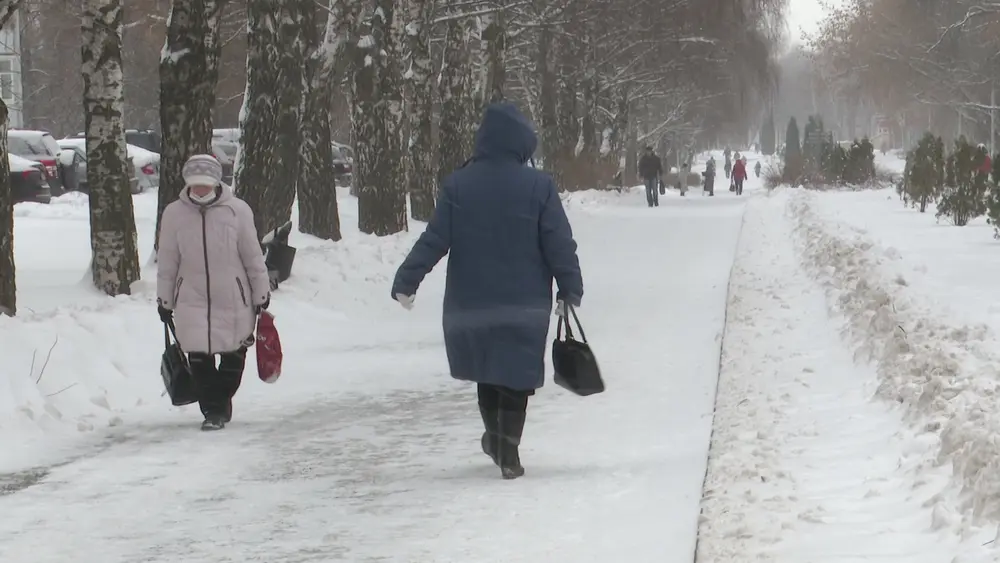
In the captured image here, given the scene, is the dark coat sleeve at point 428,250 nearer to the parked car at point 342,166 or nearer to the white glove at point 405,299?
the white glove at point 405,299

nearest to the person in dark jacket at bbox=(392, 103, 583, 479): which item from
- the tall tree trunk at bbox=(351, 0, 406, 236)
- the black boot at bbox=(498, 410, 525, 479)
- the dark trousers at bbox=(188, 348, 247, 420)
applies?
the black boot at bbox=(498, 410, 525, 479)

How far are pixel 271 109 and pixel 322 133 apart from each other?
14.5 ft

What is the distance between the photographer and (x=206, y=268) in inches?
326

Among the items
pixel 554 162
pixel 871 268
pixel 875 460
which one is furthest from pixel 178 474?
pixel 554 162

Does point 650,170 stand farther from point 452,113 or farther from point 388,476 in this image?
point 388,476

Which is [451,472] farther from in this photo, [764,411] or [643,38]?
[643,38]

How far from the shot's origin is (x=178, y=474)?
23.8ft

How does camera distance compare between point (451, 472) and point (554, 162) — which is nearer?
point (451, 472)

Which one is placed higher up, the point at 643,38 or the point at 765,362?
the point at 643,38

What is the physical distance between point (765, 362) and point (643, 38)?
111ft

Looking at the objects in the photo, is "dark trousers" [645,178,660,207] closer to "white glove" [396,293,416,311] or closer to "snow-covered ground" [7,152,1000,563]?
"snow-covered ground" [7,152,1000,563]

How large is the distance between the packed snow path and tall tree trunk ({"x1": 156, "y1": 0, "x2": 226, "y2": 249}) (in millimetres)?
2364

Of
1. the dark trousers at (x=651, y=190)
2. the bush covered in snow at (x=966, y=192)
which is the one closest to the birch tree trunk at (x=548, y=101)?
the dark trousers at (x=651, y=190)

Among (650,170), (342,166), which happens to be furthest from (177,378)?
(342,166)
